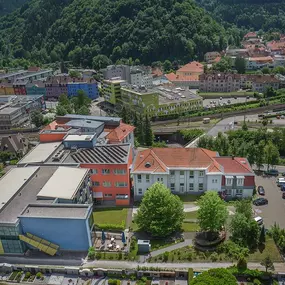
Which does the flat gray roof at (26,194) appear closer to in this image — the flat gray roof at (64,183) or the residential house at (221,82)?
the flat gray roof at (64,183)

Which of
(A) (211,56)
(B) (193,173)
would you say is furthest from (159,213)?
(A) (211,56)

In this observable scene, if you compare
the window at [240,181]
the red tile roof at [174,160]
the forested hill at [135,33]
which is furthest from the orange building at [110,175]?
the forested hill at [135,33]

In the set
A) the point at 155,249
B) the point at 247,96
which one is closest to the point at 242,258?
the point at 155,249

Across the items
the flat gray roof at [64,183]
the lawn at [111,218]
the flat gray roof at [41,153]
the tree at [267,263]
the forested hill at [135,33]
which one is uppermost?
the forested hill at [135,33]

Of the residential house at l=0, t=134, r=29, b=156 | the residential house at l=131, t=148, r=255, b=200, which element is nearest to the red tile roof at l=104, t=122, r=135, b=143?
the residential house at l=131, t=148, r=255, b=200

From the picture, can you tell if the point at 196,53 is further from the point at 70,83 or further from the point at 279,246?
the point at 279,246

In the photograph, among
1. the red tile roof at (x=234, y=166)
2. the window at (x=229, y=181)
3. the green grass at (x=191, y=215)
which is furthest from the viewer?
the red tile roof at (x=234, y=166)
